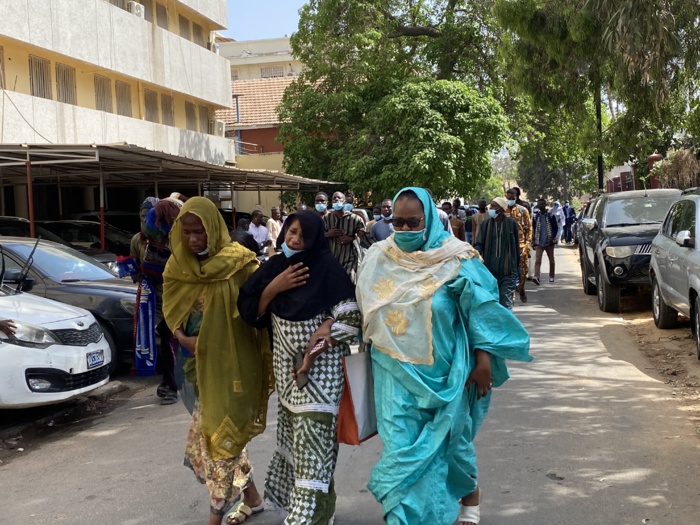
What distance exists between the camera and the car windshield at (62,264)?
359 inches

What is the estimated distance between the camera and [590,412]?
21.4 ft

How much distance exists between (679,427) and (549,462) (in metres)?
1.40

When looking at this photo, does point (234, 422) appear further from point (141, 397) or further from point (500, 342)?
point (141, 397)

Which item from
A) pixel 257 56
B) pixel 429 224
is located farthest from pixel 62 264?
pixel 257 56

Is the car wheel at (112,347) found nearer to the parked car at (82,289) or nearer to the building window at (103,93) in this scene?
the parked car at (82,289)

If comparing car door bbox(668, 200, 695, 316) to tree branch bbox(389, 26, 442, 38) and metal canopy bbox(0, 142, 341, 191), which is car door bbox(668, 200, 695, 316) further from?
tree branch bbox(389, 26, 442, 38)

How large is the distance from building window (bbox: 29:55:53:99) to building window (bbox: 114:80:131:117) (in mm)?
3178

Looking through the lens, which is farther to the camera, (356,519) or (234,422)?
(356,519)

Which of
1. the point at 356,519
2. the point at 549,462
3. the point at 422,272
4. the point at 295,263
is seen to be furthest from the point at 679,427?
the point at 295,263

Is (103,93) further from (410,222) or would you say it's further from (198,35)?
(410,222)

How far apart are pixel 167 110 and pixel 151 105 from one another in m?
1.09

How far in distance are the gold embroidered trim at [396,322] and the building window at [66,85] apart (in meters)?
17.4

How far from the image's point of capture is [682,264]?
29.5 feet

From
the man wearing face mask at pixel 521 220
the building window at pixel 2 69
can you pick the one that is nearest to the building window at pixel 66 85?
the building window at pixel 2 69
